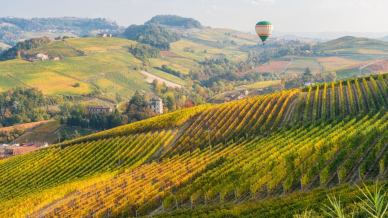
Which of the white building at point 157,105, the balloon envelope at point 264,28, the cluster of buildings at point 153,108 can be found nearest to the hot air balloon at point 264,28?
the balloon envelope at point 264,28

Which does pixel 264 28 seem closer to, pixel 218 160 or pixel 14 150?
pixel 218 160

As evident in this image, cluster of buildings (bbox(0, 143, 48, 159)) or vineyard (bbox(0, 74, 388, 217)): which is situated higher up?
vineyard (bbox(0, 74, 388, 217))

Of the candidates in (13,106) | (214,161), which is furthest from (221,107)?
(13,106)

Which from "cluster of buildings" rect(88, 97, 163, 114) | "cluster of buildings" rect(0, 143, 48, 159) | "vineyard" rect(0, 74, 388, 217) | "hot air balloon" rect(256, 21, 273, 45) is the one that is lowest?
"cluster of buildings" rect(0, 143, 48, 159)

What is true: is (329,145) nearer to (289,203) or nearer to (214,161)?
(214,161)

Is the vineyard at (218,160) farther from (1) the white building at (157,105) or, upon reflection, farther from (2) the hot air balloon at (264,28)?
(1) the white building at (157,105)

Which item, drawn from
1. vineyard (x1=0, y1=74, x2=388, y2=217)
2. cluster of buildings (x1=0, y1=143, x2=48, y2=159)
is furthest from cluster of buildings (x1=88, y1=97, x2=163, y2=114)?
vineyard (x1=0, y1=74, x2=388, y2=217)

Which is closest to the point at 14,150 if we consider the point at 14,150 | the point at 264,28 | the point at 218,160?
the point at 14,150

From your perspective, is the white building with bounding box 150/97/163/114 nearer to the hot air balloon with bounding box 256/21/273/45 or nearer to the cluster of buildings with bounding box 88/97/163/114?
the cluster of buildings with bounding box 88/97/163/114
